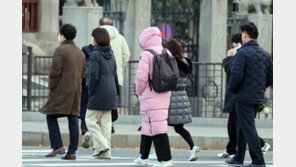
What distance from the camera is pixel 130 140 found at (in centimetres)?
1416

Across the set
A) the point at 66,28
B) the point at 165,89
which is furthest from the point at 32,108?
the point at 165,89

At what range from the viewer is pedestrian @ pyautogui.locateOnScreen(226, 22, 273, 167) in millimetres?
10336

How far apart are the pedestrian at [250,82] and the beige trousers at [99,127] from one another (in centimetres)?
200

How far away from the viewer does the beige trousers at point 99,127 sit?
11563mm

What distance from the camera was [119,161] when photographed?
454 inches

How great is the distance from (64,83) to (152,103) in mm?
1552

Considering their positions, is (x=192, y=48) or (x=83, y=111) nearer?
(x=83, y=111)

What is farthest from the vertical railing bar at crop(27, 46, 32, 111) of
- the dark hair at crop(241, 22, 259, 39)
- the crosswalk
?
the dark hair at crop(241, 22, 259, 39)

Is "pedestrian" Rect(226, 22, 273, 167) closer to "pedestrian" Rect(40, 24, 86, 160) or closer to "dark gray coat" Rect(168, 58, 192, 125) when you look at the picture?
"dark gray coat" Rect(168, 58, 192, 125)

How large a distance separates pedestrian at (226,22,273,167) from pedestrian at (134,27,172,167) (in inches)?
33.5

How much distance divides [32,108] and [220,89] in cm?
383
